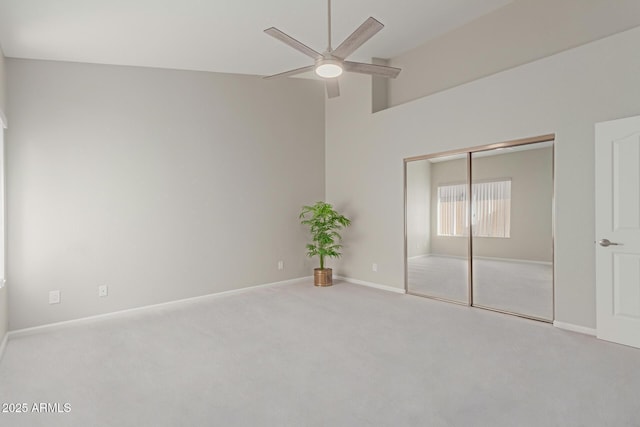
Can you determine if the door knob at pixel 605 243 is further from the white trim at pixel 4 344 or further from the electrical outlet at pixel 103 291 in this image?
the white trim at pixel 4 344

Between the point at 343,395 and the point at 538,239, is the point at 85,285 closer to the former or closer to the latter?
the point at 343,395

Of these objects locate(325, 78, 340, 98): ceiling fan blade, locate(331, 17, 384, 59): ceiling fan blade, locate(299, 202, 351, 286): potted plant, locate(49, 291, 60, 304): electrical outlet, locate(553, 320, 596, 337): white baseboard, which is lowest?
locate(553, 320, 596, 337): white baseboard

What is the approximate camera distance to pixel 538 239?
3.94 meters

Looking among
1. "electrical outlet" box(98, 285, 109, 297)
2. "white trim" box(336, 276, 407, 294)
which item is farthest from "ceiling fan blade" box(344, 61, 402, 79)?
"electrical outlet" box(98, 285, 109, 297)

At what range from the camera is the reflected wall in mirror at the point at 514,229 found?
12.6 ft

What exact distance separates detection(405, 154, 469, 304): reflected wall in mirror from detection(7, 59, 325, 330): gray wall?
1.83m

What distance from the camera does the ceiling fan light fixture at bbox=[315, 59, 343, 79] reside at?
8.93 feet

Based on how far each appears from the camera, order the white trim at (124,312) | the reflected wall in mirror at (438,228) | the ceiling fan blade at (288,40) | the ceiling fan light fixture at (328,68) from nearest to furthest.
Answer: the ceiling fan blade at (288,40), the ceiling fan light fixture at (328,68), the white trim at (124,312), the reflected wall in mirror at (438,228)

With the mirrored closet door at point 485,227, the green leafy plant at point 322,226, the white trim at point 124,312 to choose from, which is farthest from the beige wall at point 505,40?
the white trim at point 124,312

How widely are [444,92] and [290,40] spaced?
2.70 m

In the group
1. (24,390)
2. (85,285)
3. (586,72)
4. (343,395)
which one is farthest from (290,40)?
(85,285)

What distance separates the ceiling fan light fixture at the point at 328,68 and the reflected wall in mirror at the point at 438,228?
2.41m

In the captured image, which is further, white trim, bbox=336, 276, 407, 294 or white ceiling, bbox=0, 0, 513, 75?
white trim, bbox=336, 276, 407, 294

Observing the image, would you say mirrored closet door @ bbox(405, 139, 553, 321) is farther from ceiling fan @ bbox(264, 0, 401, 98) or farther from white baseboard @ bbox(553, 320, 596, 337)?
ceiling fan @ bbox(264, 0, 401, 98)
